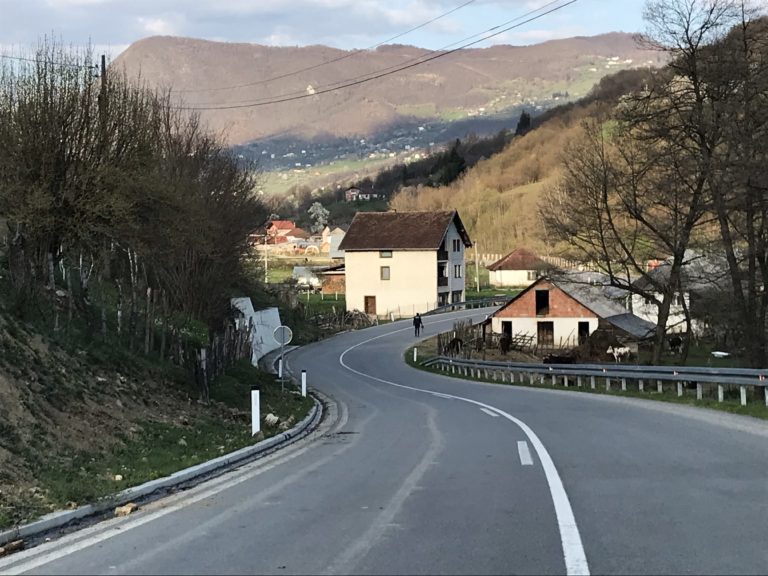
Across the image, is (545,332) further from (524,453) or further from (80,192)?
(524,453)

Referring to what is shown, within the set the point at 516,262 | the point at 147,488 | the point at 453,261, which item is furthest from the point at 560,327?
the point at 516,262

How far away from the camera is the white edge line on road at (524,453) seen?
36.3 ft

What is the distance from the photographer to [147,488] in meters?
9.59

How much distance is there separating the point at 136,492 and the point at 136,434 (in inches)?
143

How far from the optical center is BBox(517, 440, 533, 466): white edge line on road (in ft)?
36.3

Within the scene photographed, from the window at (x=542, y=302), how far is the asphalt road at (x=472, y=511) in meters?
43.1

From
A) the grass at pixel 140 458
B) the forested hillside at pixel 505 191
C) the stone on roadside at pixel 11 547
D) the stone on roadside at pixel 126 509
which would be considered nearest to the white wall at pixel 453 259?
the forested hillside at pixel 505 191

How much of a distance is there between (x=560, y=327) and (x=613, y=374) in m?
31.3

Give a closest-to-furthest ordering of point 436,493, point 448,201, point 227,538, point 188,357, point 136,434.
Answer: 1. point 227,538
2. point 436,493
3. point 136,434
4. point 188,357
5. point 448,201

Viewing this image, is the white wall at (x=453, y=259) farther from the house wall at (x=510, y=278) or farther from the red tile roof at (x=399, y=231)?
the house wall at (x=510, y=278)

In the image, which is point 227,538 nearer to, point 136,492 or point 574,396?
point 136,492

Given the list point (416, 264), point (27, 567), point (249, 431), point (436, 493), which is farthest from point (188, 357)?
point (416, 264)

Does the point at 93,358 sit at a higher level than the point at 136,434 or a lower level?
higher

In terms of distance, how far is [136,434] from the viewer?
1279 centimetres
